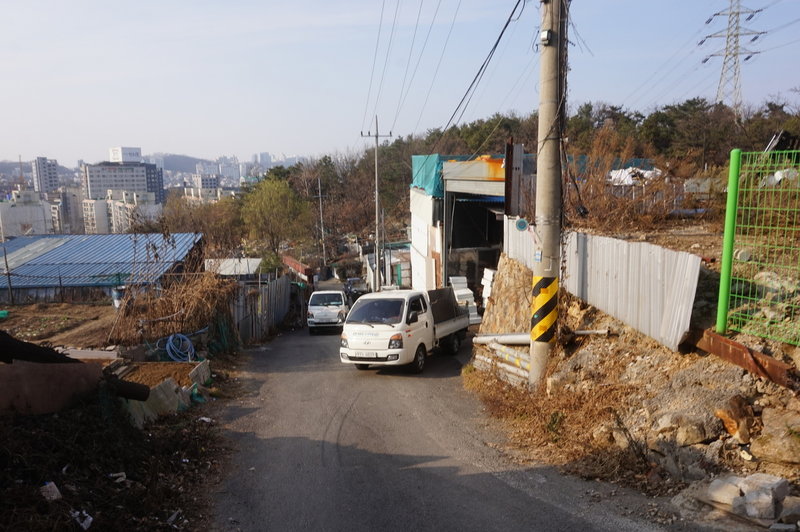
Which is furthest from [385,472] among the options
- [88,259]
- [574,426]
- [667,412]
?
[88,259]

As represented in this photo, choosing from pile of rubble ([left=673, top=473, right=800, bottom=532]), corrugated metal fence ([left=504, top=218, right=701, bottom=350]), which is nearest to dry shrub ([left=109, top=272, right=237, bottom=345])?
corrugated metal fence ([left=504, top=218, right=701, bottom=350])

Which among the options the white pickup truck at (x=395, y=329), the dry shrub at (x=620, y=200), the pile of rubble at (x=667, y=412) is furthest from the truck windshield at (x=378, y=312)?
the pile of rubble at (x=667, y=412)

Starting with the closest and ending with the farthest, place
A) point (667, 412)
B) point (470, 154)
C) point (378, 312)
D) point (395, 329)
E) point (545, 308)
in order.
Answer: point (667, 412) → point (545, 308) → point (395, 329) → point (378, 312) → point (470, 154)

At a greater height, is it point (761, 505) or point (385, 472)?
point (761, 505)

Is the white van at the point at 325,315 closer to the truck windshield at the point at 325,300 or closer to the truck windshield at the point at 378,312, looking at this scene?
the truck windshield at the point at 325,300

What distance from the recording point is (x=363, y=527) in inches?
222

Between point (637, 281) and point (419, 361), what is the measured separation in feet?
20.7

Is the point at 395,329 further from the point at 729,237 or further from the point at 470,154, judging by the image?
the point at 470,154

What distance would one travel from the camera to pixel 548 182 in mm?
9367

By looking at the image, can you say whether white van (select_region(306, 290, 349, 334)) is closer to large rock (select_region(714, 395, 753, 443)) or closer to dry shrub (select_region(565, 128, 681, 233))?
dry shrub (select_region(565, 128, 681, 233))

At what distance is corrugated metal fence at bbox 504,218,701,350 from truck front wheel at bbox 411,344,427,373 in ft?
13.1

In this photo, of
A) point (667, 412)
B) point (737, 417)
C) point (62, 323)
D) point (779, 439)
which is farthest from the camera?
point (62, 323)

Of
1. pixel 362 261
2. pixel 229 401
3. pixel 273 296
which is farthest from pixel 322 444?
pixel 362 261

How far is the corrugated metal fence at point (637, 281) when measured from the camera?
Result: 7.15 m
